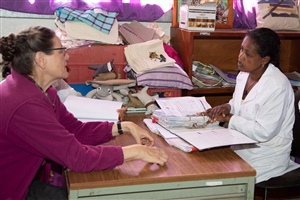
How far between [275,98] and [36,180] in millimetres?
1144

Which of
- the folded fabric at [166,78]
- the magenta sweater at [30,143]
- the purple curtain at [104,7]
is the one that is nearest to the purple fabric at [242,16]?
the purple curtain at [104,7]

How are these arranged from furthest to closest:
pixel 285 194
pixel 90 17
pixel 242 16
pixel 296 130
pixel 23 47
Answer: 1. pixel 242 16
2. pixel 285 194
3. pixel 90 17
4. pixel 296 130
5. pixel 23 47

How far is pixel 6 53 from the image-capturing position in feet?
4.75

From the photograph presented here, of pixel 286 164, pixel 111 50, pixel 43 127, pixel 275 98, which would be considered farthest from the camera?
pixel 111 50

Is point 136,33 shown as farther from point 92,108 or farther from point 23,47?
point 23,47

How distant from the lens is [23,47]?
4.73 feet

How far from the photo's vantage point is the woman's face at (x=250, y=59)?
2.04m

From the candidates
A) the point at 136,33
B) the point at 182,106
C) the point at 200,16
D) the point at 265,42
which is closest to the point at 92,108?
the point at 182,106

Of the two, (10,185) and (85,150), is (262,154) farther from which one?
(10,185)

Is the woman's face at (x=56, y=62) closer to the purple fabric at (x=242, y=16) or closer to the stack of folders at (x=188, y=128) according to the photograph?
the stack of folders at (x=188, y=128)

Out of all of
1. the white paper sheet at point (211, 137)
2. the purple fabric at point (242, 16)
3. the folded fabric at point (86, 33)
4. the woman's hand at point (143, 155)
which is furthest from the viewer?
the purple fabric at point (242, 16)

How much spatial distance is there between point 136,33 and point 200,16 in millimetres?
430

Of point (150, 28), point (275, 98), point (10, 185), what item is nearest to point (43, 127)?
point (10, 185)

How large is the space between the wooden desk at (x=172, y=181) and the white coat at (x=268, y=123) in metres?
0.40
